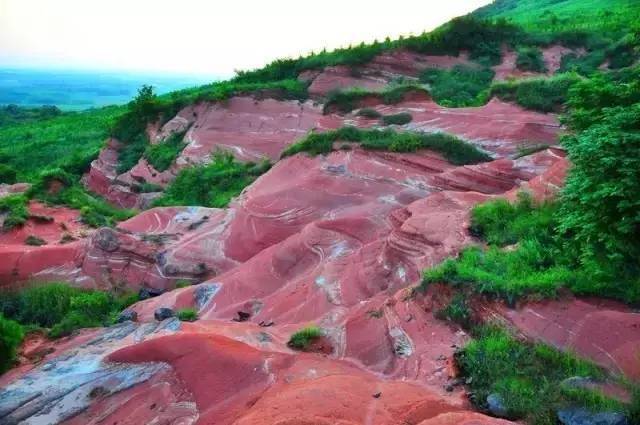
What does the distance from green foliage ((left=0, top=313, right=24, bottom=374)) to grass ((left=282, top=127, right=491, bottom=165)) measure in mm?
8869

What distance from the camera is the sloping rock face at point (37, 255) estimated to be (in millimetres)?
15109

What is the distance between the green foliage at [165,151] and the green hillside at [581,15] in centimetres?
2000

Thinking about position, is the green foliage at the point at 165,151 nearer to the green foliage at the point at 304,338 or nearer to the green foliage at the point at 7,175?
the green foliage at the point at 7,175

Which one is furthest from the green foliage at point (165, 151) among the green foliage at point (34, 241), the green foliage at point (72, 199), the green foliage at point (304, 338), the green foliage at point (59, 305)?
the green foliage at point (304, 338)

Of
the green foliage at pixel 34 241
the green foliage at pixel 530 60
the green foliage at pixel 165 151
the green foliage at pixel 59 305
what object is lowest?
the green foliage at pixel 59 305

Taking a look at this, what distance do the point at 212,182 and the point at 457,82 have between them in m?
11.9

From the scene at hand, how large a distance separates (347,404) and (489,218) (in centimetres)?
472

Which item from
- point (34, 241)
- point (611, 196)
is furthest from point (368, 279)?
point (34, 241)

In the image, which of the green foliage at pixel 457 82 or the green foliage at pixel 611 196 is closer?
the green foliage at pixel 611 196

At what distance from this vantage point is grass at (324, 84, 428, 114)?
19.4 m

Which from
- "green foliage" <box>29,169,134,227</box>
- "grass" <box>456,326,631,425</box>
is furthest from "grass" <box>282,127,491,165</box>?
"green foliage" <box>29,169,134,227</box>

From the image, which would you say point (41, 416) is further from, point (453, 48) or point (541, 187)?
point (453, 48)

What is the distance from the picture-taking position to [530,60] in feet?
91.5

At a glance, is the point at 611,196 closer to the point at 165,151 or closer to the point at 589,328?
the point at 589,328
